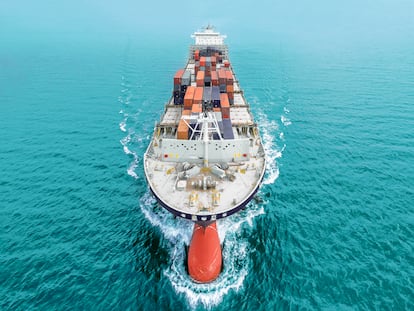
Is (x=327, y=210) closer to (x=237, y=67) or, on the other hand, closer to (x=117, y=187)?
(x=117, y=187)

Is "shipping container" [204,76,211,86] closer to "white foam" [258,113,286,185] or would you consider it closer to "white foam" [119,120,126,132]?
"white foam" [258,113,286,185]

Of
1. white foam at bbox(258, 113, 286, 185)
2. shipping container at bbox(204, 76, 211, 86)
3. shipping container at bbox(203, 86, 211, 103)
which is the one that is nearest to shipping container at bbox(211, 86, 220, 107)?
shipping container at bbox(203, 86, 211, 103)

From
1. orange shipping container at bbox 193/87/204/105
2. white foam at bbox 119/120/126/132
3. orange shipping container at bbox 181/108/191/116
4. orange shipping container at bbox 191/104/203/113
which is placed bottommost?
white foam at bbox 119/120/126/132

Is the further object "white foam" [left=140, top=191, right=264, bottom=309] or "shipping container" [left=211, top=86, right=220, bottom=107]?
"shipping container" [left=211, top=86, right=220, bottom=107]

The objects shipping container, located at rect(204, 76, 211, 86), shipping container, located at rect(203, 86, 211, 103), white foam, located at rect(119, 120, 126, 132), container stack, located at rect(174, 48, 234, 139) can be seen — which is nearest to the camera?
container stack, located at rect(174, 48, 234, 139)

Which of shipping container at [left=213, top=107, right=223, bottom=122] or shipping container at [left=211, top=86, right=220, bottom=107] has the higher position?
shipping container at [left=211, top=86, right=220, bottom=107]

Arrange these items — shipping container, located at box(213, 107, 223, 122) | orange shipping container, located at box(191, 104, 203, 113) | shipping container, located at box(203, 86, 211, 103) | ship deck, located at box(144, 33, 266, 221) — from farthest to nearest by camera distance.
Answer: shipping container, located at box(203, 86, 211, 103) → shipping container, located at box(213, 107, 223, 122) → orange shipping container, located at box(191, 104, 203, 113) → ship deck, located at box(144, 33, 266, 221)

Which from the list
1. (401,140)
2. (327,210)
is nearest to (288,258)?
(327,210)
